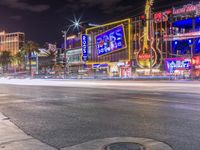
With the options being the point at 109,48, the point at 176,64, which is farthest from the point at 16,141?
the point at 109,48

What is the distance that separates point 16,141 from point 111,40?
236 ft

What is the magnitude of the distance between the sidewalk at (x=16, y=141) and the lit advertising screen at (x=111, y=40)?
6663 centimetres

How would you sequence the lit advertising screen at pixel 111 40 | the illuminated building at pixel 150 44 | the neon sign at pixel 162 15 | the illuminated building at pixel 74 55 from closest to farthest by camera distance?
the illuminated building at pixel 150 44
the neon sign at pixel 162 15
the lit advertising screen at pixel 111 40
the illuminated building at pixel 74 55

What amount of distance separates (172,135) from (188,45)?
58.0m

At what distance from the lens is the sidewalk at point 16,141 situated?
6.58 m

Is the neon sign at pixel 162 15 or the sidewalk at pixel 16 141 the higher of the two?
the neon sign at pixel 162 15

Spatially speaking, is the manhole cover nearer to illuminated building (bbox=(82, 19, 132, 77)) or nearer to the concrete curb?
the concrete curb

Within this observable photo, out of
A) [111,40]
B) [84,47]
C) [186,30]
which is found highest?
[186,30]

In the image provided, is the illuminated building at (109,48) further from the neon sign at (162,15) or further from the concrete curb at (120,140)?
the concrete curb at (120,140)

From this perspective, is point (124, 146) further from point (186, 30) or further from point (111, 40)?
point (111, 40)

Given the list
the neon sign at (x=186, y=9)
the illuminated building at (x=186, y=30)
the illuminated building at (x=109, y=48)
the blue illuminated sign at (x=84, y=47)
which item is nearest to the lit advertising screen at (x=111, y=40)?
the illuminated building at (x=109, y=48)

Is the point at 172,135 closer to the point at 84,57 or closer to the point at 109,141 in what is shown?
the point at 109,141

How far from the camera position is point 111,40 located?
256ft

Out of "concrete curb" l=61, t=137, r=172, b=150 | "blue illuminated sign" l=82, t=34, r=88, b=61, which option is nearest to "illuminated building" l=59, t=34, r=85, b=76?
"blue illuminated sign" l=82, t=34, r=88, b=61
